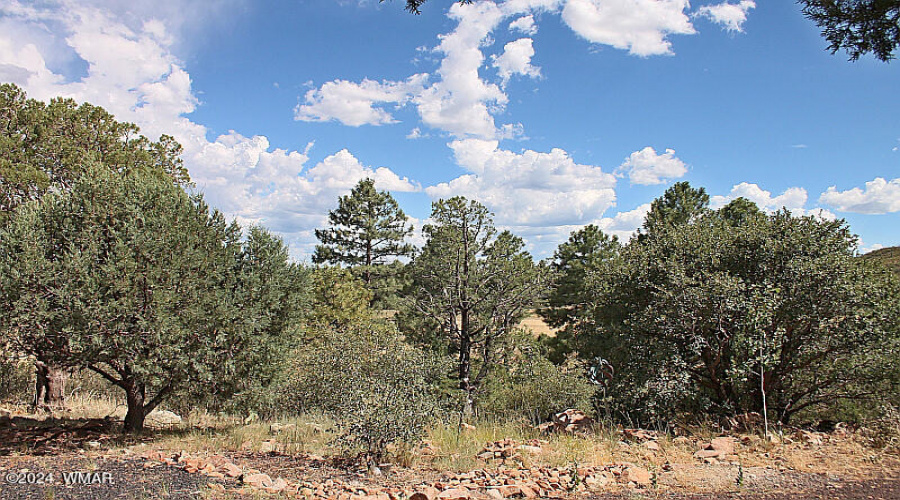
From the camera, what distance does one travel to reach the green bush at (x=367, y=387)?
20.9ft

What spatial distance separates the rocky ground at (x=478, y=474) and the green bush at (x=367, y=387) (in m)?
0.45

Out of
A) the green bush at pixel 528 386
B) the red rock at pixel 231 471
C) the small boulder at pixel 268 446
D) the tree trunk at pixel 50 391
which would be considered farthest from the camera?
the green bush at pixel 528 386

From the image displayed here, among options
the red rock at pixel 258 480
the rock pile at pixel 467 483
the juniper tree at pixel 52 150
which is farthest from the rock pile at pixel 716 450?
the juniper tree at pixel 52 150

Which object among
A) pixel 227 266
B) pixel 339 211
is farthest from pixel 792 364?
pixel 339 211

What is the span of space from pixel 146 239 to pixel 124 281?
2.22ft

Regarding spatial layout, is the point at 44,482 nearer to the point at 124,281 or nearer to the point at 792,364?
the point at 124,281

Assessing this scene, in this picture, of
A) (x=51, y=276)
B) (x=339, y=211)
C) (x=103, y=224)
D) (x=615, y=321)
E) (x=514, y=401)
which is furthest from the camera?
(x=339, y=211)

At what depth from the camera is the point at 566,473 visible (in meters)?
5.80

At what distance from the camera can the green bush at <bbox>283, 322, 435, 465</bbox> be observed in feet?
20.9

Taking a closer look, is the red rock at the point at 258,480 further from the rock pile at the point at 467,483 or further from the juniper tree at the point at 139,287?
the juniper tree at the point at 139,287

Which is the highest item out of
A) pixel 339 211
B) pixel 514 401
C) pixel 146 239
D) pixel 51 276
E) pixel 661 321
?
pixel 339 211

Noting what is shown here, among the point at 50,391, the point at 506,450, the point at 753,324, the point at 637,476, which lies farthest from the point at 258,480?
the point at 50,391

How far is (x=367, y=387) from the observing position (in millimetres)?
7344

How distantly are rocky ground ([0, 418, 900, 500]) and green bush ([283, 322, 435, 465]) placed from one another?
450 millimetres
